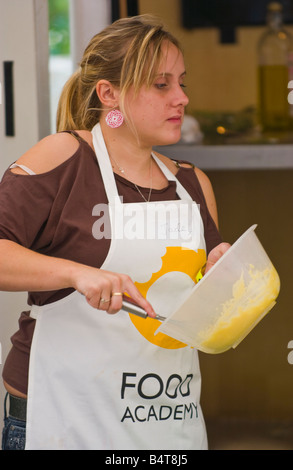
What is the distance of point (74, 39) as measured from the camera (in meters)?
2.15

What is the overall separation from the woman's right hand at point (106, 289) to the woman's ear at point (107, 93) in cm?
40

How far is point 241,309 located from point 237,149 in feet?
2.89

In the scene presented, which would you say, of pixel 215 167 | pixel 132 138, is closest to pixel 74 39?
pixel 215 167

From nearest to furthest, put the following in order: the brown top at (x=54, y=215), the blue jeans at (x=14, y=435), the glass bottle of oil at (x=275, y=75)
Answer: the brown top at (x=54, y=215), the blue jeans at (x=14, y=435), the glass bottle of oil at (x=275, y=75)

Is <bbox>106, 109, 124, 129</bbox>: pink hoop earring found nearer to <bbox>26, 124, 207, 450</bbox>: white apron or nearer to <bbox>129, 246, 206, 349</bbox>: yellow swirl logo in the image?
<bbox>26, 124, 207, 450</bbox>: white apron

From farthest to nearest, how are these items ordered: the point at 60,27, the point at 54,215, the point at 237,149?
the point at 60,27, the point at 237,149, the point at 54,215

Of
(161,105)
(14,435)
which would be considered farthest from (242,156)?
(14,435)

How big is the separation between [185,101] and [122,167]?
170 mm

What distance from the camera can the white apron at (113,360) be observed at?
1.26 m

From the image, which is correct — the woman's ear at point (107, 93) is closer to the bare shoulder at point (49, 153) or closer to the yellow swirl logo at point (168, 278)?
the bare shoulder at point (49, 153)

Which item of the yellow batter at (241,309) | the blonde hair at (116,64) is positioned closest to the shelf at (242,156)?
the blonde hair at (116,64)

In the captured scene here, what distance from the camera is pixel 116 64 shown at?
1295mm

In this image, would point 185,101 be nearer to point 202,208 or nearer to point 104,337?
point 202,208

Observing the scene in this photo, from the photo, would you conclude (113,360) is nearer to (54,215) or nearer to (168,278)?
(168,278)
